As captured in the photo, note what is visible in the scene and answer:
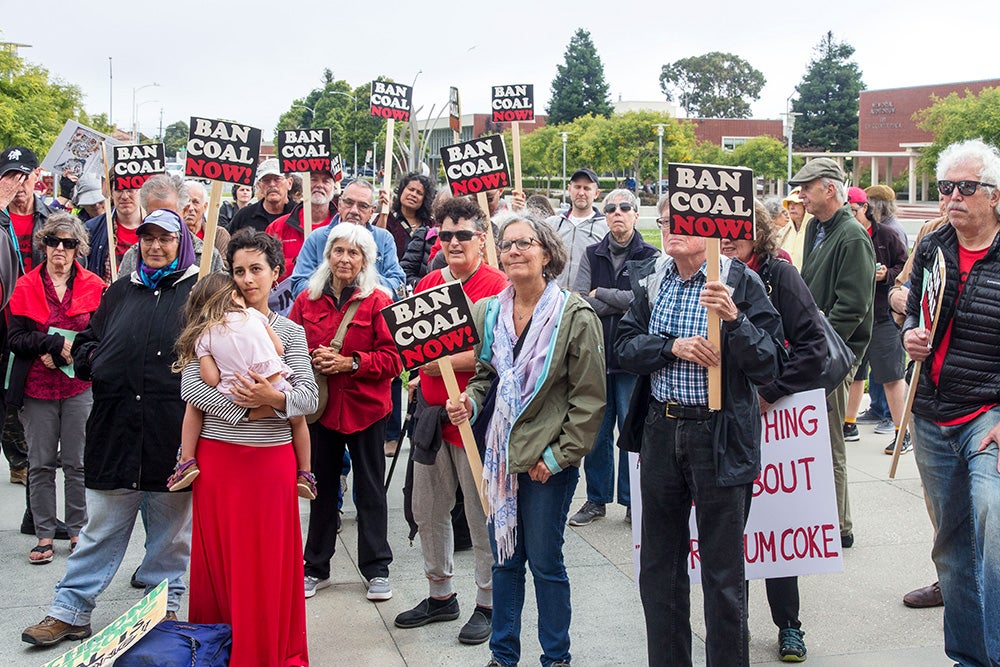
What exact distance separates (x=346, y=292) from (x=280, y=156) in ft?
10.8

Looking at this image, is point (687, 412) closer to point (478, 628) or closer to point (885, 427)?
point (478, 628)

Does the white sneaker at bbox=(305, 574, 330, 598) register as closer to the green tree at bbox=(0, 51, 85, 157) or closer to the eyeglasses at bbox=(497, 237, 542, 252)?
the eyeglasses at bbox=(497, 237, 542, 252)

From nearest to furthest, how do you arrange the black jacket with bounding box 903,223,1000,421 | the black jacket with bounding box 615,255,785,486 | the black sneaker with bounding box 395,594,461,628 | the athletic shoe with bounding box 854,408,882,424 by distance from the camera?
A: the black jacket with bounding box 615,255,785,486 < the black jacket with bounding box 903,223,1000,421 < the black sneaker with bounding box 395,594,461,628 < the athletic shoe with bounding box 854,408,882,424

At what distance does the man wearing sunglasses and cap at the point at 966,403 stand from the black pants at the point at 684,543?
98cm

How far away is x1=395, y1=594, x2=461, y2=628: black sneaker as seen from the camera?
5.45 metres

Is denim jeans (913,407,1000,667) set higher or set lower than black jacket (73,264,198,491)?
lower

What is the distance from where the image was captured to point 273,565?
4.62 m

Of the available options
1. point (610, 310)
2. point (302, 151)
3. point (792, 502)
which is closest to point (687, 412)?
point (792, 502)

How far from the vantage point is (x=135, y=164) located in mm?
7785

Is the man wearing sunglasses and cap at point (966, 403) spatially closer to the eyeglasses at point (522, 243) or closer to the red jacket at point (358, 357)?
the eyeglasses at point (522, 243)

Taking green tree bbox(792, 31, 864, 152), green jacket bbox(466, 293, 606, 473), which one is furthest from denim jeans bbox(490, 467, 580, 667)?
green tree bbox(792, 31, 864, 152)

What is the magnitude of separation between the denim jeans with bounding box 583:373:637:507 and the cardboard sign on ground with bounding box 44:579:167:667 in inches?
132

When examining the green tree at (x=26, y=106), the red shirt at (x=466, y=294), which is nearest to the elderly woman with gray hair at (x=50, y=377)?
the red shirt at (x=466, y=294)

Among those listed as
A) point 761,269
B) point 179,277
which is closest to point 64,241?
point 179,277
